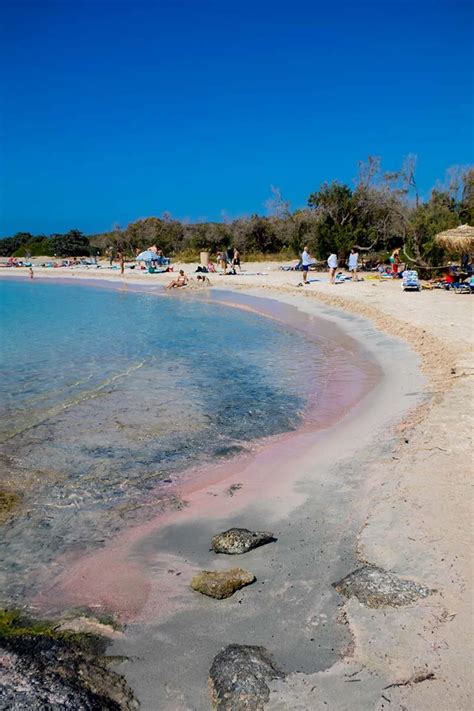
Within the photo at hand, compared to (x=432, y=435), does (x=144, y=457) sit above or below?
below

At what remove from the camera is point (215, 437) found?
6.93 m

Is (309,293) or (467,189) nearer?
(309,293)

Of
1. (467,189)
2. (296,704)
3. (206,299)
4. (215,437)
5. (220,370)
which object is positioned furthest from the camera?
(467,189)

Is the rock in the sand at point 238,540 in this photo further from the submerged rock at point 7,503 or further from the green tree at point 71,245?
the green tree at point 71,245

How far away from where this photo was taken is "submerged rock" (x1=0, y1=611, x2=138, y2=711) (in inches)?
100

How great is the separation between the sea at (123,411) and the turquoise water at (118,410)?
0.7 inches

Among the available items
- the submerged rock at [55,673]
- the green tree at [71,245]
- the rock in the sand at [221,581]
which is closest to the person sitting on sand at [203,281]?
the rock in the sand at [221,581]

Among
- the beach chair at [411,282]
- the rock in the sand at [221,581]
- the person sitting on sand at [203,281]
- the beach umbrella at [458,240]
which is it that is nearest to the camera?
the rock in the sand at [221,581]

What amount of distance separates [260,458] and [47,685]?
3.75 meters

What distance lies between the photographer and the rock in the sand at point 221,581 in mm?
3557

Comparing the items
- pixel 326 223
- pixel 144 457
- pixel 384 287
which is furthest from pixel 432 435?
pixel 326 223

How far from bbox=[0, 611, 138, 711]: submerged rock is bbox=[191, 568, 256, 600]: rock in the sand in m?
0.73

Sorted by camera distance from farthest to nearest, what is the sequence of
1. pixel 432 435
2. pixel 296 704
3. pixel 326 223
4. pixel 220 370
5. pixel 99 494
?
1. pixel 326 223
2. pixel 220 370
3. pixel 432 435
4. pixel 99 494
5. pixel 296 704

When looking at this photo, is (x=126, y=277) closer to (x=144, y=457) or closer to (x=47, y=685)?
(x=144, y=457)
